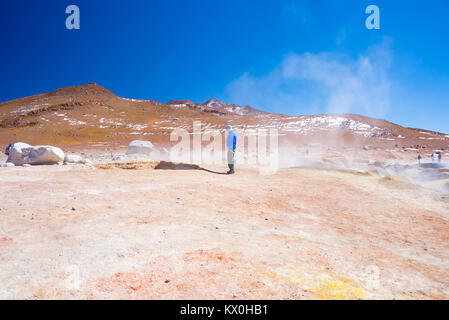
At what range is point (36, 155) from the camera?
38.0ft

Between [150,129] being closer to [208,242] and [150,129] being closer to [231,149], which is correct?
[231,149]

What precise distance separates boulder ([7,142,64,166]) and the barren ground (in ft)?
11.8

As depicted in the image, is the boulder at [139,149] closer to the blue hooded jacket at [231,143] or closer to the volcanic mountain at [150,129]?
the blue hooded jacket at [231,143]

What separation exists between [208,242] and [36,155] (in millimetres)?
11218

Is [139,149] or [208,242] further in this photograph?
[139,149]

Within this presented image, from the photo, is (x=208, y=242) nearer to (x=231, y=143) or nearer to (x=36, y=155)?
(x=231, y=143)

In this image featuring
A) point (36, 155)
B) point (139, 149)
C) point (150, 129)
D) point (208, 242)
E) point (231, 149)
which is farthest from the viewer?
point (150, 129)

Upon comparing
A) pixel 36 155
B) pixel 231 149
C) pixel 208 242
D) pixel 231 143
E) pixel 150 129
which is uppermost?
pixel 150 129

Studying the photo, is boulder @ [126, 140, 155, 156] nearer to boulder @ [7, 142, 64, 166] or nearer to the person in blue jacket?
boulder @ [7, 142, 64, 166]

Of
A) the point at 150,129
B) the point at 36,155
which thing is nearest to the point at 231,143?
the point at 36,155

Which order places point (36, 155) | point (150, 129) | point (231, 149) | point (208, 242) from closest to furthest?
point (208, 242) → point (36, 155) → point (231, 149) → point (150, 129)

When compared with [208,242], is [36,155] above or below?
above

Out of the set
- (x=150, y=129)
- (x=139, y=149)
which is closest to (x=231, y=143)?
(x=139, y=149)

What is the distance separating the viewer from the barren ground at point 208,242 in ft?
8.93
